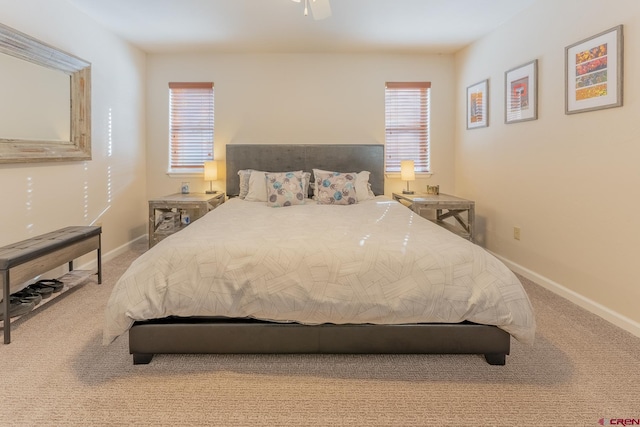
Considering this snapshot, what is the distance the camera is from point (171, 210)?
4465 mm

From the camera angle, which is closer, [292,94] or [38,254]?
[38,254]

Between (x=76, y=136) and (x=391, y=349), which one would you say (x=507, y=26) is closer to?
(x=391, y=349)

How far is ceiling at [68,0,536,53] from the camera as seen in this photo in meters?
3.32

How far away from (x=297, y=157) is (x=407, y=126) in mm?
1516

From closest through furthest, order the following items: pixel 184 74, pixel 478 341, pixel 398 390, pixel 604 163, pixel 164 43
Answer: pixel 398 390
pixel 478 341
pixel 604 163
pixel 164 43
pixel 184 74

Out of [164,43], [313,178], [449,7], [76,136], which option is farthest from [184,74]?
[449,7]

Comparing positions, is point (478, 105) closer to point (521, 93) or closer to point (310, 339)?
point (521, 93)

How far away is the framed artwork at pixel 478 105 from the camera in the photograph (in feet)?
13.5

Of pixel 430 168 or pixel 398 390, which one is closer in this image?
pixel 398 390

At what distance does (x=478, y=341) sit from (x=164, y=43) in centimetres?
442

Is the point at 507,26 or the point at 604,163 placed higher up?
the point at 507,26

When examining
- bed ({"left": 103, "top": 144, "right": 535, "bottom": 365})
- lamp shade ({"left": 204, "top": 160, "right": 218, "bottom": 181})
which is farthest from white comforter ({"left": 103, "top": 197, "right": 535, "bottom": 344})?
lamp shade ({"left": 204, "top": 160, "right": 218, "bottom": 181})

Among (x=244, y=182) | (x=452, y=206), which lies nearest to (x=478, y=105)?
(x=452, y=206)

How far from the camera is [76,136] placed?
11.1 feet
